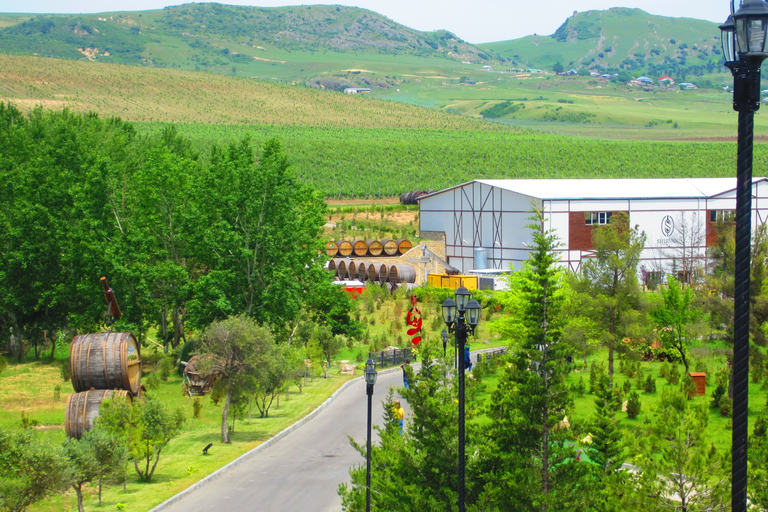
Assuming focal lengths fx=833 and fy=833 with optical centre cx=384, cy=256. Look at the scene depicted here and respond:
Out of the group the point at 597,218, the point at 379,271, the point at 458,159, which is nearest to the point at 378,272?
the point at 379,271

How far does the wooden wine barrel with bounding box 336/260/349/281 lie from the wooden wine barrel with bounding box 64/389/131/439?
37649 millimetres

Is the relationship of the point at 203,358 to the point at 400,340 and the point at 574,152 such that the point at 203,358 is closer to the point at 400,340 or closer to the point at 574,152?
the point at 400,340

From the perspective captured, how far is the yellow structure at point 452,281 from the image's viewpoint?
50844mm

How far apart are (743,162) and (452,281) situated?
4520 centimetres

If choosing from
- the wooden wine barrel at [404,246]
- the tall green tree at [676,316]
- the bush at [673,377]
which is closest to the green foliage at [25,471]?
the bush at [673,377]

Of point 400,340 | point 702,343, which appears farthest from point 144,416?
point 702,343

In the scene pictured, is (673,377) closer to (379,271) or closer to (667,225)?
(667,225)

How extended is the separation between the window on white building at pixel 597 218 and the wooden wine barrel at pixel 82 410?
122 ft

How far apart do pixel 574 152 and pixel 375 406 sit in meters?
99.0

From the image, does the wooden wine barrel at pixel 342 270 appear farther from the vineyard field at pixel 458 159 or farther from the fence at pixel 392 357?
the vineyard field at pixel 458 159

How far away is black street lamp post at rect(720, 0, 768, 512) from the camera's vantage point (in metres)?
6.34

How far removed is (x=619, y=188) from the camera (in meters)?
57.1

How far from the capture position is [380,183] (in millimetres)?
101750

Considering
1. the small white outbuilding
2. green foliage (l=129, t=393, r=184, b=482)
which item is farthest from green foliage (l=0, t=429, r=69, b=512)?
the small white outbuilding
